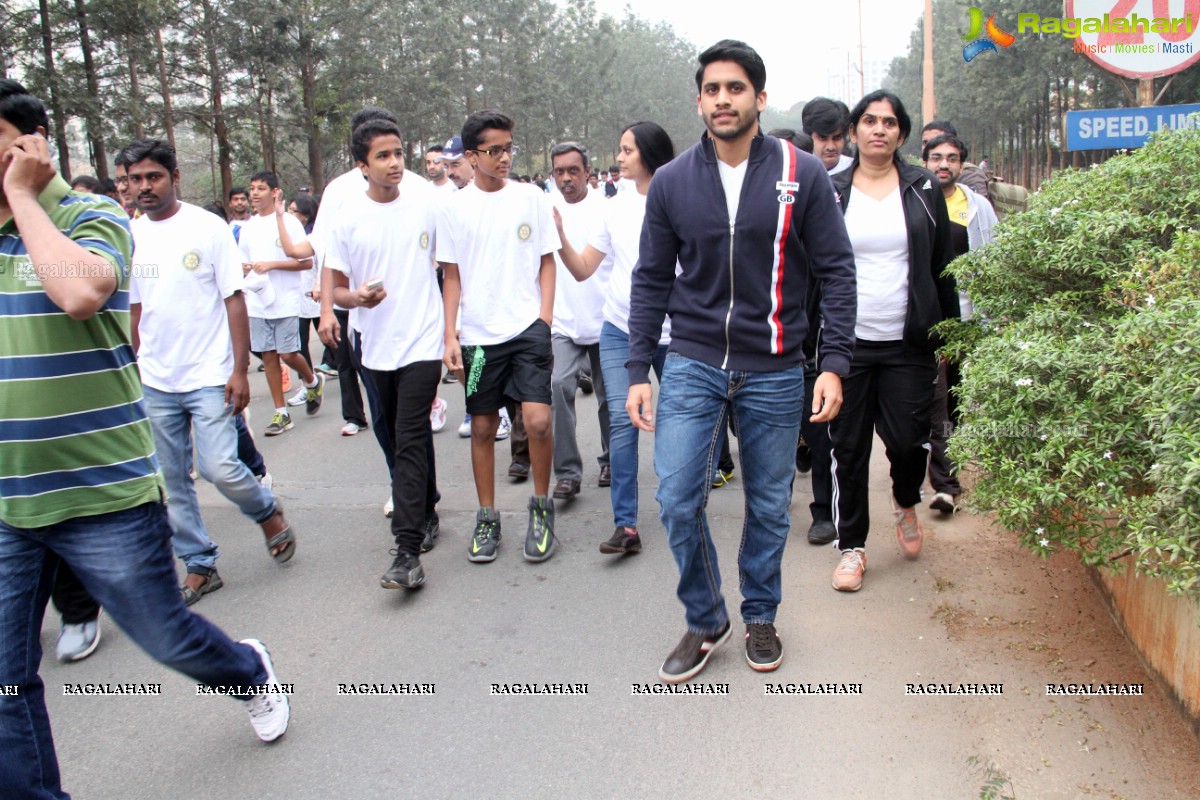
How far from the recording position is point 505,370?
473cm

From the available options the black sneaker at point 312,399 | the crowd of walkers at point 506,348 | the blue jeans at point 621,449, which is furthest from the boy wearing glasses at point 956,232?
the black sneaker at point 312,399

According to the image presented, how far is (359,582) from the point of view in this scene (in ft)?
15.0

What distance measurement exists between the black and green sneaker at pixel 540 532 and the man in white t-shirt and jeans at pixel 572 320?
78 centimetres

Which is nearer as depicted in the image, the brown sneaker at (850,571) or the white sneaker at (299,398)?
the brown sneaker at (850,571)

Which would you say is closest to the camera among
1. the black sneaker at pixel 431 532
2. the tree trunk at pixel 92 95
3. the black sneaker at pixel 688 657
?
the black sneaker at pixel 688 657

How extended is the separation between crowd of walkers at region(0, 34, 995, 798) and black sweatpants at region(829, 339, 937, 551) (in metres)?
0.01

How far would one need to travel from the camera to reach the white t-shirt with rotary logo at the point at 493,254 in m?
4.66

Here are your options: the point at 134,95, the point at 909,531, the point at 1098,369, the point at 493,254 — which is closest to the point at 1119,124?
the point at 909,531

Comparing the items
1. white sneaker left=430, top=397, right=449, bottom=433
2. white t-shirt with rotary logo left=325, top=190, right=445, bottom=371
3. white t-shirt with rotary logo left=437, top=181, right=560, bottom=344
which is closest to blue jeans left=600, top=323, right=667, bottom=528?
white t-shirt with rotary logo left=437, top=181, right=560, bottom=344

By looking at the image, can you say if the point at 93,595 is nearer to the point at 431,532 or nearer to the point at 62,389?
the point at 62,389

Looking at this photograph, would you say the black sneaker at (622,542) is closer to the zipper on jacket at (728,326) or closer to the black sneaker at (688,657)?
the black sneaker at (688,657)

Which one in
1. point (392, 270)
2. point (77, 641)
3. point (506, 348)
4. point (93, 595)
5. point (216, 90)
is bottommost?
point (77, 641)

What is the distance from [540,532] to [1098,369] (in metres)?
2.69

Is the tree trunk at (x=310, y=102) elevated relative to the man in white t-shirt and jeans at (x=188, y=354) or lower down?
elevated
